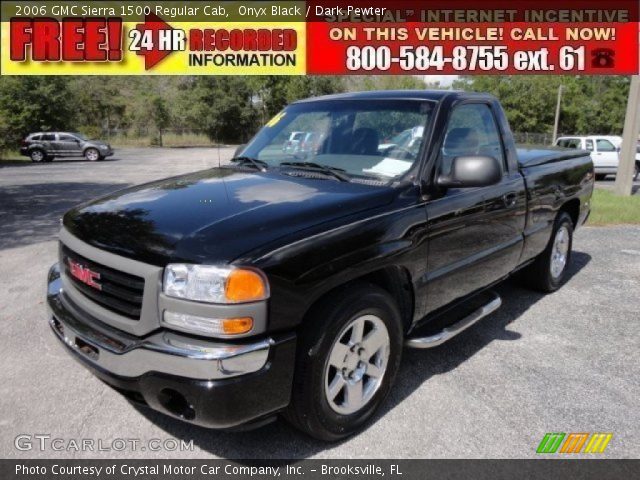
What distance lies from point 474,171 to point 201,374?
1898mm

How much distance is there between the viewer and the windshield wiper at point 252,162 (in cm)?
365

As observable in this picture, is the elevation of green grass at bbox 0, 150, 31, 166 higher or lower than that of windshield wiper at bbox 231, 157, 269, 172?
lower

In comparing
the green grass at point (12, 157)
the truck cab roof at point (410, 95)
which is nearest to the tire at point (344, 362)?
the truck cab roof at point (410, 95)

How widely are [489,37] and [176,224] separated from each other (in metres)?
19.5

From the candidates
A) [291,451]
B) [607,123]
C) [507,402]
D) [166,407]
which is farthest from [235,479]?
[607,123]

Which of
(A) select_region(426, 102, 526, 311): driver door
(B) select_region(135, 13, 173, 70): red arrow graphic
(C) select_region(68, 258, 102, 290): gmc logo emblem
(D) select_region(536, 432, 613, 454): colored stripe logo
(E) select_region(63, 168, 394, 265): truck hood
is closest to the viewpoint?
(E) select_region(63, 168, 394, 265): truck hood

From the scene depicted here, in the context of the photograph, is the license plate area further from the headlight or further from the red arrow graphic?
the red arrow graphic

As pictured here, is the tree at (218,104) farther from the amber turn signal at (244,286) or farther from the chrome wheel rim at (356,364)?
the amber turn signal at (244,286)

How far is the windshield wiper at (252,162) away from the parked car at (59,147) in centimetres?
2419

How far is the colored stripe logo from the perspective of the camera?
2770 millimetres

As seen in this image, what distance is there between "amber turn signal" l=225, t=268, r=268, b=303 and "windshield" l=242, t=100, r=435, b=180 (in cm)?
126

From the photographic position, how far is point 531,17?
18266 millimetres

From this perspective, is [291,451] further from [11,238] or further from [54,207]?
[54,207]

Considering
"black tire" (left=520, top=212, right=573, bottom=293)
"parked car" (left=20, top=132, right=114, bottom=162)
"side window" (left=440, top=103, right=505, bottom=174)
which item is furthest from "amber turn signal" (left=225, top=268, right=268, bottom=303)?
"parked car" (left=20, top=132, right=114, bottom=162)
